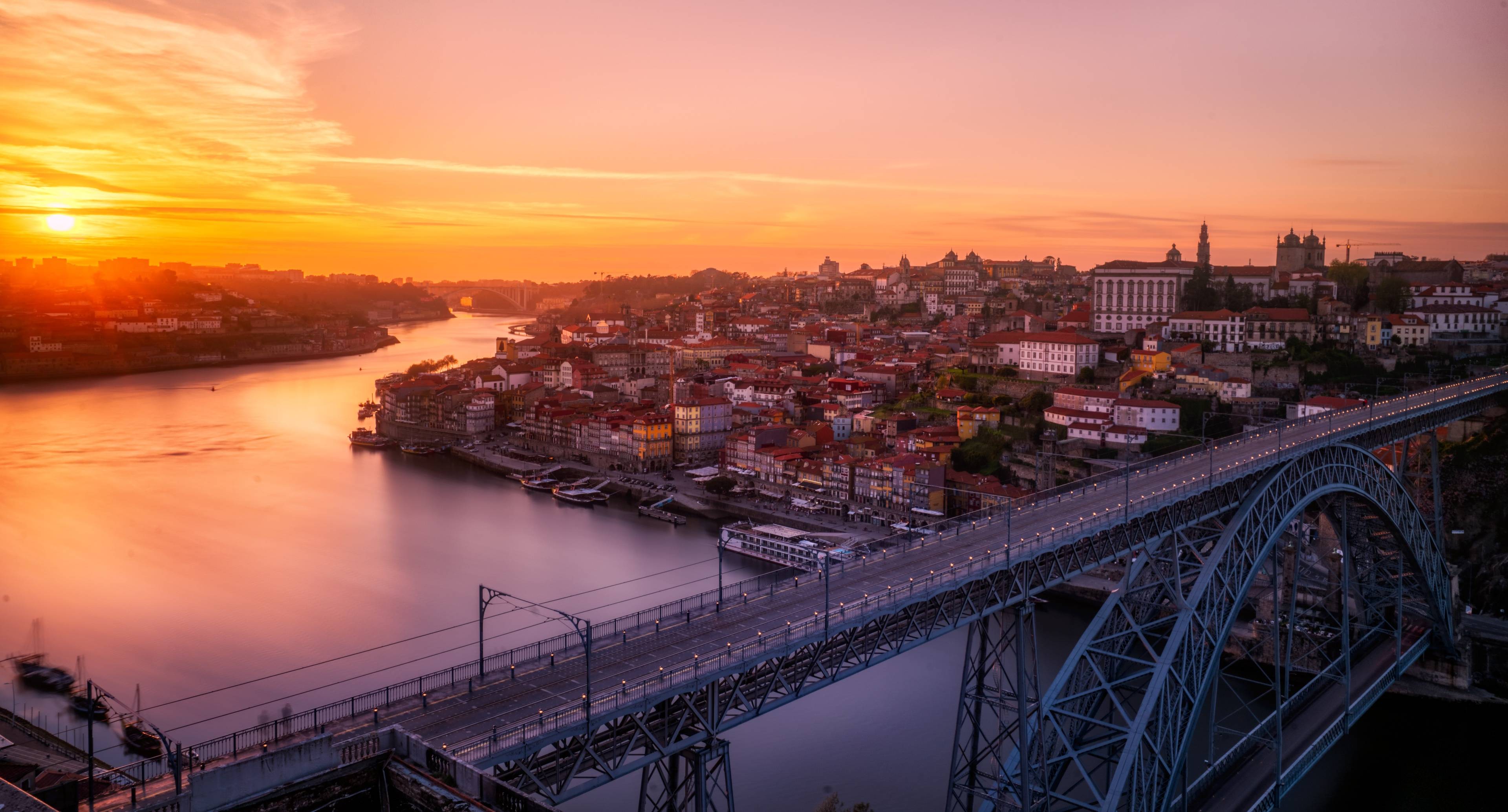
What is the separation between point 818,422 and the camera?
806 inches

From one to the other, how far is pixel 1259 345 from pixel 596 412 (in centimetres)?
1352

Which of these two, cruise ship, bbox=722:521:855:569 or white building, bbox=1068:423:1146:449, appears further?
white building, bbox=1068:423:1146:449

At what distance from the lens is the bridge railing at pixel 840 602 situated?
4.08 metres

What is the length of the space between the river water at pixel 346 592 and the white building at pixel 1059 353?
897cm

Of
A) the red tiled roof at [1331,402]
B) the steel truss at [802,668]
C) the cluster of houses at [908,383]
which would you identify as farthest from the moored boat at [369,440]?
the steel truss at [802,668]

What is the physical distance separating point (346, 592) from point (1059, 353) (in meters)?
14.6

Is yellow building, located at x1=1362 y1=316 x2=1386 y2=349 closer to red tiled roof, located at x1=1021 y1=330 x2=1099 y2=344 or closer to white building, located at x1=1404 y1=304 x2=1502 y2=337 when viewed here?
white building, located at x1=1404 y1=304 x2=1502 y2=337

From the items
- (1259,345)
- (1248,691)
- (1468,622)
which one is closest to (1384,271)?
(1259,345)

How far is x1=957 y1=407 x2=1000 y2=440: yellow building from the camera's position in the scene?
58.7 feet

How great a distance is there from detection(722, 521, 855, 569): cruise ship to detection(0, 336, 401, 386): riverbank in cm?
2910

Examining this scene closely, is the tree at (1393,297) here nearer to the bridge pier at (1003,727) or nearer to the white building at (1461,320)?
the white building at (1461,320)

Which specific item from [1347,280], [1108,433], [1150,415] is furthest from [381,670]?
[1347,280]

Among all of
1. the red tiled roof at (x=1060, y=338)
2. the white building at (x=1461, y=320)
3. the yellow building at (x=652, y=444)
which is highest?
the white building at (x=1461, y=320)

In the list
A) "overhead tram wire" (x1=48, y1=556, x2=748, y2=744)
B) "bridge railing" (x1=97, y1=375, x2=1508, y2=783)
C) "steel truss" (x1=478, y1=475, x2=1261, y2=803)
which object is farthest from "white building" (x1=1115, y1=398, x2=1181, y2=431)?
"steel truss" (x1=478, y1=475, x2=1261, y2=803)
